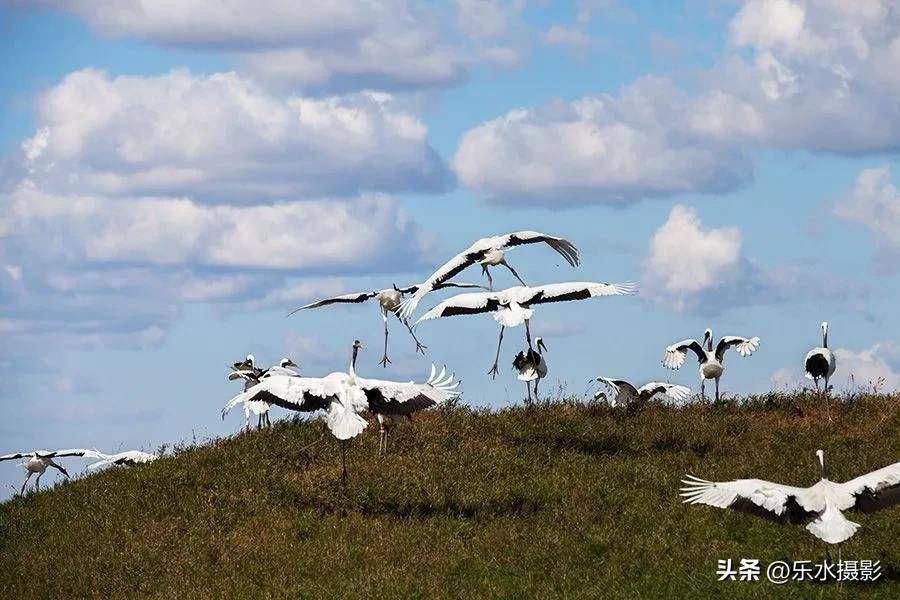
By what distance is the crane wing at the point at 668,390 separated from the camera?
67.1 feet

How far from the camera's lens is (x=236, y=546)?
15305 mm

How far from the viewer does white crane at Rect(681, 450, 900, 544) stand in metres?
11.7

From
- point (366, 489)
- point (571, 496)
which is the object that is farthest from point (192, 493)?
point (571, 496)

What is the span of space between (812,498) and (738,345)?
9.66 meters

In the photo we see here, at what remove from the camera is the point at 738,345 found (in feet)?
69.8

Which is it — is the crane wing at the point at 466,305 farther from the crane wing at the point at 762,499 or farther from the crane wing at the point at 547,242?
the crane wing at the point at 762,499

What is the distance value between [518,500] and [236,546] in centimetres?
375

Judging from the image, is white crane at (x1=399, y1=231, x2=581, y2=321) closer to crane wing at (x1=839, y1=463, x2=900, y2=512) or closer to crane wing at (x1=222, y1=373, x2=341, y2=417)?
crane wing at (x1=222, y1=373, x2=341, y2=417)

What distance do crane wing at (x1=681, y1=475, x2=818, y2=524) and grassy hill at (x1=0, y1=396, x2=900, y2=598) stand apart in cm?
77

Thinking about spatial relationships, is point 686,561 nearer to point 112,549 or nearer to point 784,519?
point 784,519

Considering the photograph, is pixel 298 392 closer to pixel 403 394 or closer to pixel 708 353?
pixel 403 394

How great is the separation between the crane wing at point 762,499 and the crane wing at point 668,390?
27.0ft

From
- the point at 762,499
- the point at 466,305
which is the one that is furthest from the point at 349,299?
the point at 762,499

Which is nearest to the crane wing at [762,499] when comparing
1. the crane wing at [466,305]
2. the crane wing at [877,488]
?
the crane wing at [877,488]
